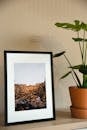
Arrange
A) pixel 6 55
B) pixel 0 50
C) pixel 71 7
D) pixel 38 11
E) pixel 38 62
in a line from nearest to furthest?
pixel 6 55, pixel 38 62, pixel 0 50, pixel 38 11, pixel 71 7

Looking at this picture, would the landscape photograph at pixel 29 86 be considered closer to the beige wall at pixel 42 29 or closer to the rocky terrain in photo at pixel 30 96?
the rocky terrain in photo at pixel 30 96

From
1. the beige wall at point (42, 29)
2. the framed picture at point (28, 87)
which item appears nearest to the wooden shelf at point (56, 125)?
the framed picture at point (28, 87)

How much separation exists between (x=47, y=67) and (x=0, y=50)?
305 mm

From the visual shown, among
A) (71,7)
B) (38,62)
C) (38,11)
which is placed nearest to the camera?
(38,62)

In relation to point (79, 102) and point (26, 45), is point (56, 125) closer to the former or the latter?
point (79, 102)

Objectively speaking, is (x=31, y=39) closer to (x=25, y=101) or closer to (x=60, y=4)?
(x=60, y=4)

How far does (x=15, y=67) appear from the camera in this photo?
1287 millimetres

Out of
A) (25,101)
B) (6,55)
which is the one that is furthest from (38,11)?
(25,101)

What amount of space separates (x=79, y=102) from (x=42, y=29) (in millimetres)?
521

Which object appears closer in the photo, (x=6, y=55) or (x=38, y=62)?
(x=6, y=55)

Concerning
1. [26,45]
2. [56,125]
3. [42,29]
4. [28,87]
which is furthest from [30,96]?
[42,29]

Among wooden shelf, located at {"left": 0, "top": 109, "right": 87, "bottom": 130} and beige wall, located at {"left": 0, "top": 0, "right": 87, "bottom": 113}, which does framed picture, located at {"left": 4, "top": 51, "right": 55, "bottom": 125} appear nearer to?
wooden shelf, located at {"left": 0, "top": 109, "right": 87, "bottom": 130}

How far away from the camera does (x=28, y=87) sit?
4.31 feet

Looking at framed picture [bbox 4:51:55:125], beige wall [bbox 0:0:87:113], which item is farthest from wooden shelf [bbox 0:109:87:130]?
beige wall [bbox 0:0:87:113]
